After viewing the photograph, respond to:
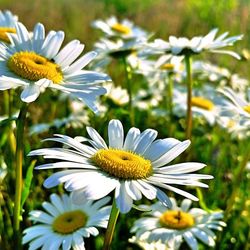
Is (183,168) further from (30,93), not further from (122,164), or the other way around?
(30,93)

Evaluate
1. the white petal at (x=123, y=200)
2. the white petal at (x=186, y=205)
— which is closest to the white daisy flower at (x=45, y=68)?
the white petal at (x=123, y=200)

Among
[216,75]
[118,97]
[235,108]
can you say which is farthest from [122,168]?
[216,75]

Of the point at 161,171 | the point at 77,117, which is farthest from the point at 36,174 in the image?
the point at 161,171

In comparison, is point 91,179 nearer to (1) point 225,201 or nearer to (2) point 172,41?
(2) point 172,41

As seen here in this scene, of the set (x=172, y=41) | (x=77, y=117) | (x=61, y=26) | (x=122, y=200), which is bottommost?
(x=122, y=200)

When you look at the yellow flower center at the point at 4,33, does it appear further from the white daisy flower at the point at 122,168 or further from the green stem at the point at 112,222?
the green stem at the point at 112,222

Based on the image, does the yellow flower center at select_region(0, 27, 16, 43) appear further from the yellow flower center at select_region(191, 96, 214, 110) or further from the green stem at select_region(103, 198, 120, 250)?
the yellow flower center at select_region(191, 96, 214, 110)
